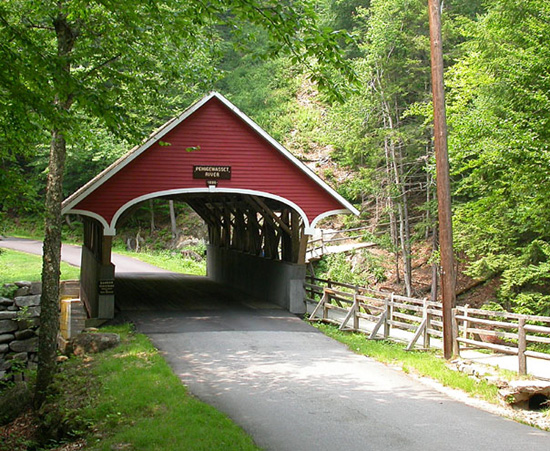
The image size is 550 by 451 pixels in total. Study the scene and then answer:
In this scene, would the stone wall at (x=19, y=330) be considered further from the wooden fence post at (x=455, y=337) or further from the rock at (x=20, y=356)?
the wooden fence post at (x=455, y=337)

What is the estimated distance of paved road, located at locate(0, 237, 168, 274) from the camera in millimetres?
28062

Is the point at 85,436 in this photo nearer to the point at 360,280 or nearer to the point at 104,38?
the point at 104,38

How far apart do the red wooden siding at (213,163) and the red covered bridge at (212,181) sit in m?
0.02

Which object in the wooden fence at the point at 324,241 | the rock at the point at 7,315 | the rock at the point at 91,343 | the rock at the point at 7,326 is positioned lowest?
the rock at the point at 91,343

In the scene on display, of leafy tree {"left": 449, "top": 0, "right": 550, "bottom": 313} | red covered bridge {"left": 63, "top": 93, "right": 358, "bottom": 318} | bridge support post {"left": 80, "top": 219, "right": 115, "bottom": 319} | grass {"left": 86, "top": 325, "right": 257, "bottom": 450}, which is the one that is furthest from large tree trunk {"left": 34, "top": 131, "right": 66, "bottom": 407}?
leafy tree {"left": 449, "top": 0, "right": 550, "bottom": 313}

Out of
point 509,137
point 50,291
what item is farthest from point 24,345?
point 509,137

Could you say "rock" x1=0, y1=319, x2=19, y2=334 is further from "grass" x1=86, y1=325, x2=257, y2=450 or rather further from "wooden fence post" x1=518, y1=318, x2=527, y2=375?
"wooden fence post" x1=518, y1=318, x2=527, y2=375

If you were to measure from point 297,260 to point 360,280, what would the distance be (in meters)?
8.71

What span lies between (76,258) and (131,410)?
2196cm

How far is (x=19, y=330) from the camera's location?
12766 mm

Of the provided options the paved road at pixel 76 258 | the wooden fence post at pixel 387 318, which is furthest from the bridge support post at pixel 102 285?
the paved road at pixel 76 258

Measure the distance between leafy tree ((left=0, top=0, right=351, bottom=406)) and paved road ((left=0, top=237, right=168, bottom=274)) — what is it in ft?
54.3

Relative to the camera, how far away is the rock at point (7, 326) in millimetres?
12555

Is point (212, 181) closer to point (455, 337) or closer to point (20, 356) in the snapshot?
point (20, 356)
